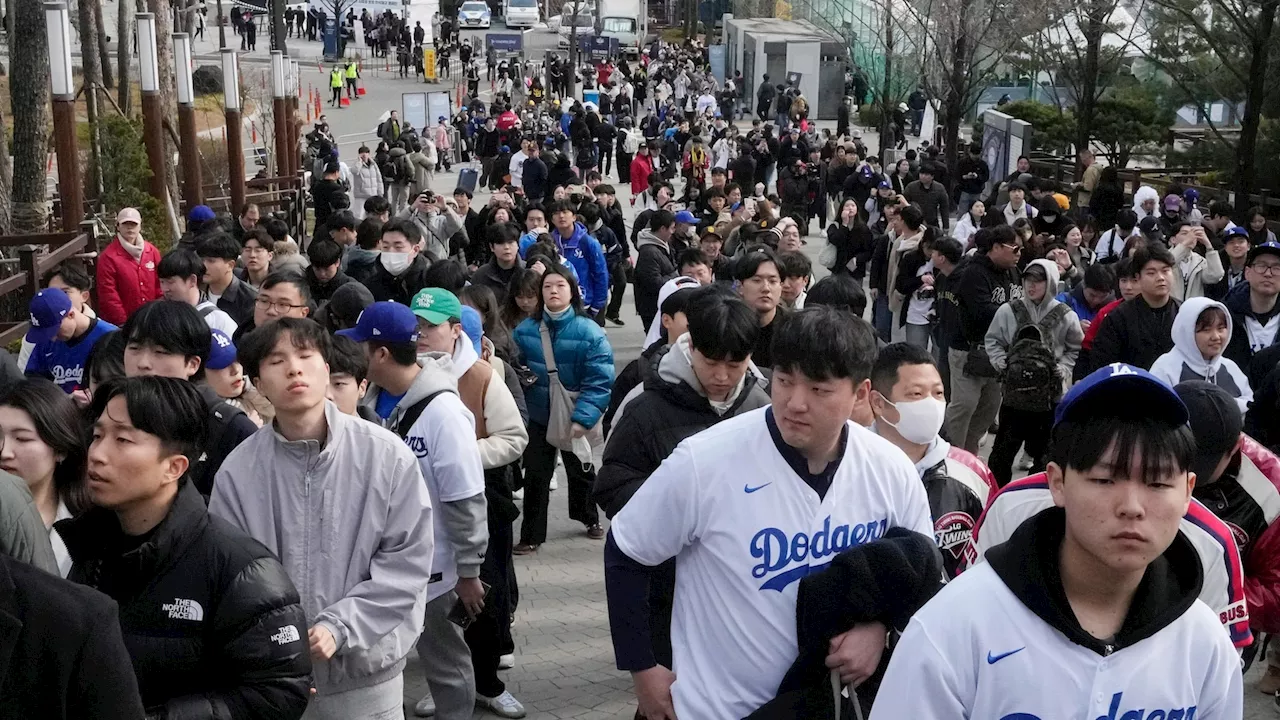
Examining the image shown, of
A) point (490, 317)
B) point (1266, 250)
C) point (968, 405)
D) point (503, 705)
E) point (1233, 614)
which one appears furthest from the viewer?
point (968, 405)

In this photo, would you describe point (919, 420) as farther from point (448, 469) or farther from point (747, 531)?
point (448, 469)

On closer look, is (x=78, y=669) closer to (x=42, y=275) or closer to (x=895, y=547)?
(x=895, y=547)

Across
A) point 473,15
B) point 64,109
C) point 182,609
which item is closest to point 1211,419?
point 182,609

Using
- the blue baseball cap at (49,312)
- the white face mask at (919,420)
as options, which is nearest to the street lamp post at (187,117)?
the blue baseball cap at (49,312)

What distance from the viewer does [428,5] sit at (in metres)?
74.1

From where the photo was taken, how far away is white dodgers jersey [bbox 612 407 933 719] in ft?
11.2

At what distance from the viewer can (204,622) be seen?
10.4 ft

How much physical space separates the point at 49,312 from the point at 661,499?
4278 mm

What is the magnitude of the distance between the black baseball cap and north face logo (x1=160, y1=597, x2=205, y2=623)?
2.84 meters

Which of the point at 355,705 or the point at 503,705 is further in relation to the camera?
the point at 503,705

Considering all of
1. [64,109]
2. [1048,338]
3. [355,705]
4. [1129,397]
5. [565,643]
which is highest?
[1129,397]

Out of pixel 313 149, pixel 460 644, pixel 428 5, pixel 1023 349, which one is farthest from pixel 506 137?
pixel 428 5

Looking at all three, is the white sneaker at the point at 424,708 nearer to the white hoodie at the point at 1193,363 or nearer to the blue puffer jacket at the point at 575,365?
the blue puffer jacket at the point at 575,365

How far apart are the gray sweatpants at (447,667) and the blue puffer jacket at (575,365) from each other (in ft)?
9.42
